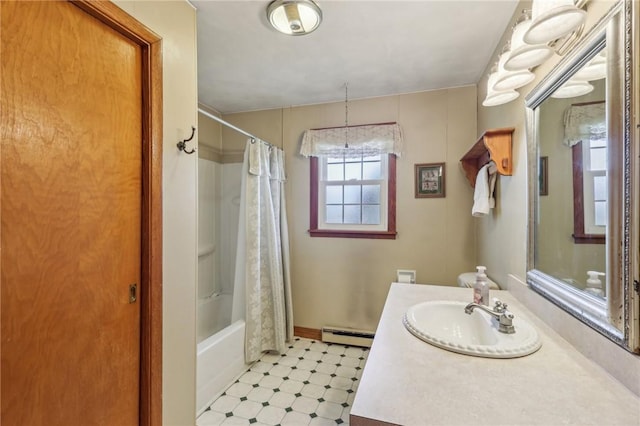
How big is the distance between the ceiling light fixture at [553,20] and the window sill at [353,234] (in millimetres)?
1812

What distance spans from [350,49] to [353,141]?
88 cm

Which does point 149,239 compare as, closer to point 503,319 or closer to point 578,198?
point 503,319

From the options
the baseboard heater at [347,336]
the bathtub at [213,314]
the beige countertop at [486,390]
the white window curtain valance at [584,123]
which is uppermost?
the white window curtain valance at [584,123]

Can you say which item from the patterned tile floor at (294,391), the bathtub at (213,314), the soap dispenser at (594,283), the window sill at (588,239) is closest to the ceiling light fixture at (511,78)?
the window sill at (588,239)

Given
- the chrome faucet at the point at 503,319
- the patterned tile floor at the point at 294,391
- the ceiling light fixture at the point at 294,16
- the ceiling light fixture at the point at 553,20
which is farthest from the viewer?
the patterned tile floor at the point at 294,391

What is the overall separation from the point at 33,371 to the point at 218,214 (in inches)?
89.5

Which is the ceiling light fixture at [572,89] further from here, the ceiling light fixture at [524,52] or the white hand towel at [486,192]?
Answer: the white hand towel at [486,192]

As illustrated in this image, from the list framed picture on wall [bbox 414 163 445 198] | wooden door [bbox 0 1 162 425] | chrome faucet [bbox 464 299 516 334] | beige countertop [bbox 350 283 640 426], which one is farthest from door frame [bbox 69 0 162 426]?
framed picture on wall [bbox 414 163 445 198]

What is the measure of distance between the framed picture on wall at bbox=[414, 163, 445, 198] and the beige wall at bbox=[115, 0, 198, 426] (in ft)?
6.03

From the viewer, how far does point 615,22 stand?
2.37ft

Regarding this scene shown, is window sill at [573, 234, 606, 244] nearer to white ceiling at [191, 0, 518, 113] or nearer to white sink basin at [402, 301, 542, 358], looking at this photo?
white sink basin at [402, 301, 542, 358]

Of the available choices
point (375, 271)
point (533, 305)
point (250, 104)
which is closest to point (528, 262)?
point (533, 305)

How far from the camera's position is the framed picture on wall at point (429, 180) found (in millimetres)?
2430

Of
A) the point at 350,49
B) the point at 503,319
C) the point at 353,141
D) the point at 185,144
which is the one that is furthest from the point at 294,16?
the point at 503,319
